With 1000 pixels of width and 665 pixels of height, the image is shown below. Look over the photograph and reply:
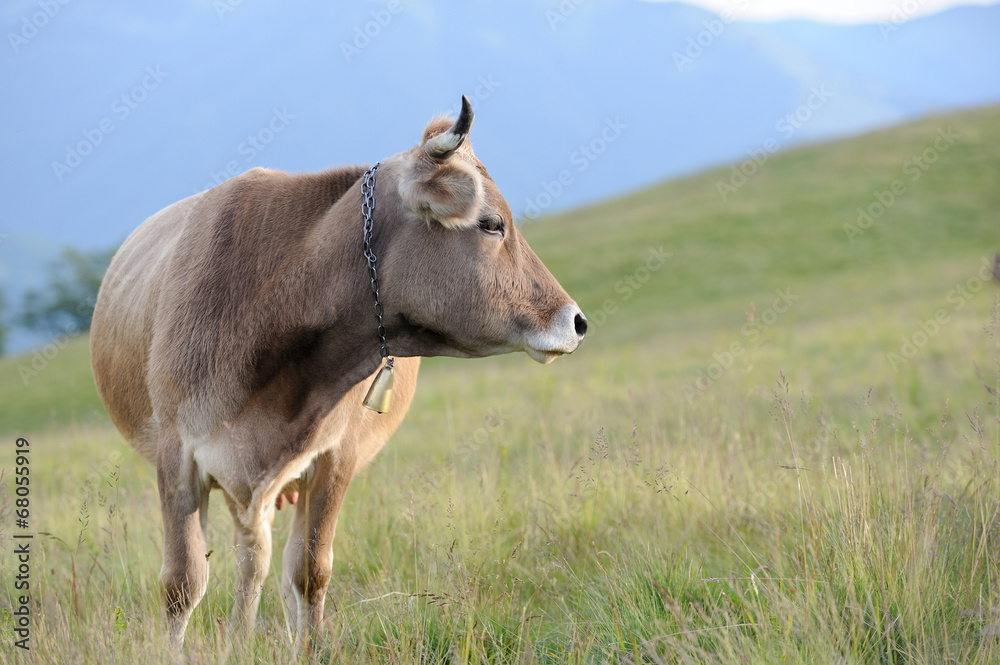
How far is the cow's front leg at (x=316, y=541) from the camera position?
12.7 feet

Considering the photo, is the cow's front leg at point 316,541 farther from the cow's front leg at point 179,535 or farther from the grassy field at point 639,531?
the cow's front leg at point 179,535

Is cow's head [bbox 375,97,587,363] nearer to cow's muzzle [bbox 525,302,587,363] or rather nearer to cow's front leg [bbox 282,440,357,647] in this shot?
cow's muzzle [bbox 525,302,587,363]

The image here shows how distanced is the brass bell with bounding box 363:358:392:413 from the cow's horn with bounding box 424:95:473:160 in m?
0.97

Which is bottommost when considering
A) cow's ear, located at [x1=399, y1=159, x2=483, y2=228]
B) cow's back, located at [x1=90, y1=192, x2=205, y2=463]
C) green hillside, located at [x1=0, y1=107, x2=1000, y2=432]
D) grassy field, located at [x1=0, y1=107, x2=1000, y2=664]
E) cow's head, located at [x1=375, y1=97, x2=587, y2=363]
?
green hillside, located at [x1=0, y1=107, x2=1000, y2=432]

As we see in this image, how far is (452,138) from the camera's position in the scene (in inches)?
123

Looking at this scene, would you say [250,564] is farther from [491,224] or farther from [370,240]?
[491,224]

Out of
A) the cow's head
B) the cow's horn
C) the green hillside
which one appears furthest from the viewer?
the green hillside

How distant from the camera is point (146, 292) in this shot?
13.1 feet

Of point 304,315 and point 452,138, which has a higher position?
point 452,138

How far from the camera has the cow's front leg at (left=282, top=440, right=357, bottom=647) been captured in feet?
12.7

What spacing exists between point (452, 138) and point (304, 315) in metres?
1.05

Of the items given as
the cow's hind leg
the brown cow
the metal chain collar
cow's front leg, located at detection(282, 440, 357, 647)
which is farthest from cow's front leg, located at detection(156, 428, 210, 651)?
the metal chain collar

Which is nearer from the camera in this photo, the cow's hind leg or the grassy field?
the grassy field

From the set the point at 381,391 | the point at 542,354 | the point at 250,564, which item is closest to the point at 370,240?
the point at 381,391
